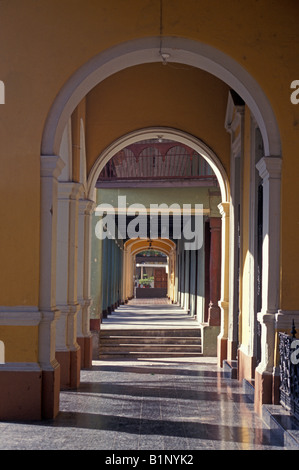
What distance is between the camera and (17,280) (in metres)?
7.06

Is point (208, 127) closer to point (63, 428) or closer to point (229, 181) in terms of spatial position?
point (229, 181)

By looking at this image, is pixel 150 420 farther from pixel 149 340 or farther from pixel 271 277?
pixel 149 340

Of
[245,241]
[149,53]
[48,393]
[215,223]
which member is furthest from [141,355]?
[149,53]

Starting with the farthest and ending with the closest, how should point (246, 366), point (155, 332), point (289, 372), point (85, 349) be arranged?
1. point (155, 332)
2. point (85, 349)
3. point (246, 366)
4. point (289, 372)

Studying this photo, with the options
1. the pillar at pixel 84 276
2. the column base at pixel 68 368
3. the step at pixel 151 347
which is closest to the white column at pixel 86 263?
the pillar at pixel 84 276

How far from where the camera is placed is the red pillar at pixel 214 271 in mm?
15781

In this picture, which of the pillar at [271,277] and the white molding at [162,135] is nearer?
the pillar at [271,277]

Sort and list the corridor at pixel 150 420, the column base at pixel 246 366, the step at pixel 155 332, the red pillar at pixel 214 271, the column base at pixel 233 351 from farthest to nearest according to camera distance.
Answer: the step at pixel 155 332
the red pillar at pixel 214 271
the column base at pixel 233 351
the column base at pixel 246 366
the corridor at pixel 150 420

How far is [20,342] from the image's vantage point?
22.9ft

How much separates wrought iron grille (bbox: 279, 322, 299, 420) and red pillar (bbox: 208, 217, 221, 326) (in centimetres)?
870

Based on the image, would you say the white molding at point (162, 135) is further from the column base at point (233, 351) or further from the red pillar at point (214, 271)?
the red pillar at point (214, 271)

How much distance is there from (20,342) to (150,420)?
1.65 metres
